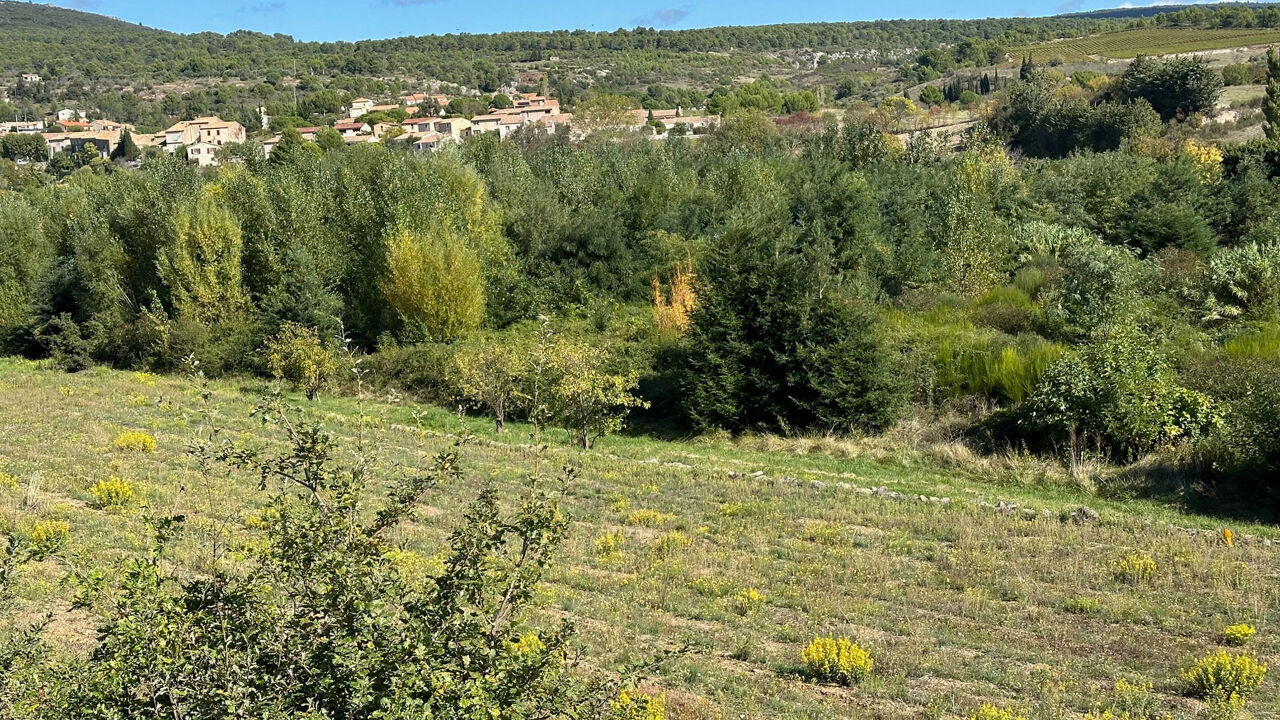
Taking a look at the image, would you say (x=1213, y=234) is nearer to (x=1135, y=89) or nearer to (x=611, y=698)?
(x=1135, y=89)

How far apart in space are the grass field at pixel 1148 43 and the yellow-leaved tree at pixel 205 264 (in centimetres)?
9074

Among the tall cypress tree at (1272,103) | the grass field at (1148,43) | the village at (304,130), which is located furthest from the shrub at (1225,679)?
the grass field at (1148,43)

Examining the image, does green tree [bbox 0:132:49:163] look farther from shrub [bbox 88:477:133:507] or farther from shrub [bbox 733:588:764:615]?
shrub [bbox 733:588:764:615]

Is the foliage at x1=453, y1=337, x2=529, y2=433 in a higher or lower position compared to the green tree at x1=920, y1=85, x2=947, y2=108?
lower

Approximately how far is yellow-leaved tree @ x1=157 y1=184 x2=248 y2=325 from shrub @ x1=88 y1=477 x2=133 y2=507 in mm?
22413

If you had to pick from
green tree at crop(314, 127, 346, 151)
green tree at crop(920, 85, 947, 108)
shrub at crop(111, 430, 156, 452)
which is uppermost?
green tree at crop(920, 85, 947, 108)

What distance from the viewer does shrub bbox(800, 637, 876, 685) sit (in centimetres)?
930

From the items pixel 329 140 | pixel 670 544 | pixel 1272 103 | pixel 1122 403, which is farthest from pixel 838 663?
pixel 329 140

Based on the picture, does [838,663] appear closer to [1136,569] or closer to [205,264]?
[1136,569]

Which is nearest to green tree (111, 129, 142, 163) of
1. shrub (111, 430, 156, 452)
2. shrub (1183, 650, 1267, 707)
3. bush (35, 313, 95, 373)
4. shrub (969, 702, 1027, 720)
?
bush (35, 313, 95, 373)

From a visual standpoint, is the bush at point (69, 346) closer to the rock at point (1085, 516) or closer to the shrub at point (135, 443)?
the shrub at point (135, 443)

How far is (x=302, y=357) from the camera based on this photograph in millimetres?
30219

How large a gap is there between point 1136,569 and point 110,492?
14881mm

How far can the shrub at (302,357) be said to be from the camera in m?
29.8
